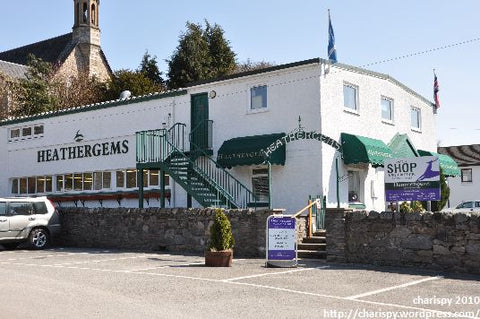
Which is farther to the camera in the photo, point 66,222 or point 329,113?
point 66,222

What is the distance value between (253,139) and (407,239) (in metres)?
8.05

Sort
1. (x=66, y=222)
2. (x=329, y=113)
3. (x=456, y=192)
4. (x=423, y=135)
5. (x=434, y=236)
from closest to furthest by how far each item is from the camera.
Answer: (x=434, y=236)
(x=329, y=113)
(x=66, y=222)
(x=423, y=135)
(x=456, y=192)

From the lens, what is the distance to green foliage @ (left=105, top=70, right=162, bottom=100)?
4544 centimetres

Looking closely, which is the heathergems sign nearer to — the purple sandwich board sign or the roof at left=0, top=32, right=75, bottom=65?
the purple sandwich board sign

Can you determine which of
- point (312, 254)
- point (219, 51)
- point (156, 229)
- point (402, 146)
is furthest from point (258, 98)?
point (219, 51)

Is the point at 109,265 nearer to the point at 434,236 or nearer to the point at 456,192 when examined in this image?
the point at 434,236

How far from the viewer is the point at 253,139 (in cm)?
2052

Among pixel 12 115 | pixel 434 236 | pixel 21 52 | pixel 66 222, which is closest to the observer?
pixel 434 236

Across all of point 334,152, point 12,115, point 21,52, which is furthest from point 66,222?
point 21,52

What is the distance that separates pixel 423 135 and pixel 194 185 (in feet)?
39.8

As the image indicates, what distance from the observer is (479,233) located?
1259cm

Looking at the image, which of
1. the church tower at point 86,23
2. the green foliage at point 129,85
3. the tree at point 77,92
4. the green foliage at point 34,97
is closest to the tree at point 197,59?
the green foliage at point 129,85

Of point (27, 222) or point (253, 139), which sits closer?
point (27, 222)

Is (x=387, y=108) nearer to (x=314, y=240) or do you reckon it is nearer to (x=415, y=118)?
(x=415, y=118)
